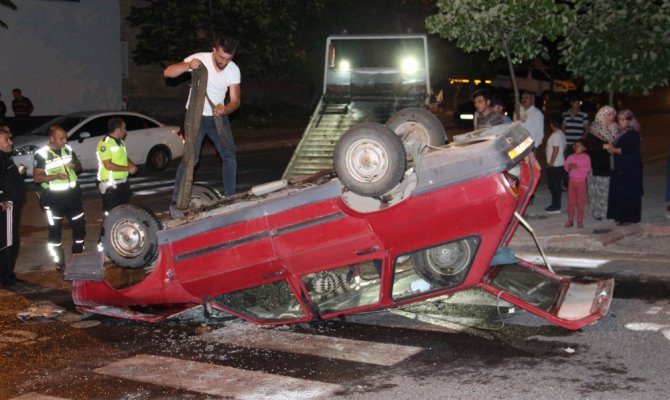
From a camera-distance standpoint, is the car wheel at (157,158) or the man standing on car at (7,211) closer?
the man standing on car at (7,211)

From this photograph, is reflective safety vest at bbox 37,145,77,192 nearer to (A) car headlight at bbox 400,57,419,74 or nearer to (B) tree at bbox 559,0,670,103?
(B) tree at bbox 559,0,670,103

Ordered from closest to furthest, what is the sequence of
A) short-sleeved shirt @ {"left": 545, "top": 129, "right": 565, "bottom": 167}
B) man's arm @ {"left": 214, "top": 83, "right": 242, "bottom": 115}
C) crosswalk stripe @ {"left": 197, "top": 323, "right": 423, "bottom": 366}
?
crosswalk stripe @ {"left": 197, "top": 323, "right": 423, "bottom": 366}
man's arm @ {"left": 214, "top": 83, "right": 242, "bottom": 115}
short-sleeved shirt @ {"left": 545, "top": 129, "right": 565, "bottom": 167}

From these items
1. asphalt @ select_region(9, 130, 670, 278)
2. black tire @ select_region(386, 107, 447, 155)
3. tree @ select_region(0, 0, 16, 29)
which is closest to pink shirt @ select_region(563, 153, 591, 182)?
asphalt @ select_region(9, 130, 670, 278)

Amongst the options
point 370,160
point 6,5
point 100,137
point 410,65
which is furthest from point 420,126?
point 6,5

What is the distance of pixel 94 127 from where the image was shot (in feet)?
67.7

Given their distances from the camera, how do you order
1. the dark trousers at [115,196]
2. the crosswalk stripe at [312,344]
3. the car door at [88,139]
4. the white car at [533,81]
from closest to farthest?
the crosswalk stripe at [312,344] → the dark trousers at [115,196] → the car door at [88,139] → the white car at [533,81]

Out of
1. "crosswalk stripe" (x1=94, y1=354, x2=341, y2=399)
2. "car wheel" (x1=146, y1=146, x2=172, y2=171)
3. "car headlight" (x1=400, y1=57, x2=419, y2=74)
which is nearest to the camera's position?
"crosswalk stripe" (x1=94, y1=354, x2=341, y2=399)

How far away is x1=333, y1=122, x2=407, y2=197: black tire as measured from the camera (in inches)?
275

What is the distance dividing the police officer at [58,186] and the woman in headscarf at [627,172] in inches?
267

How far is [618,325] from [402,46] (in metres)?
11.0

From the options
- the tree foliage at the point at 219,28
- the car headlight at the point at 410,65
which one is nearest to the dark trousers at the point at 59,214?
the car headlight at the point at 410,65

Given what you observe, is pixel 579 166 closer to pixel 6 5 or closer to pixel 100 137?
pixel 100 137

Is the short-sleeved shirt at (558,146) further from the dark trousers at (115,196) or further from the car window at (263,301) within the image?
the car window at (263,301)

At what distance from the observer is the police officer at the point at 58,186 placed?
10773 mm
